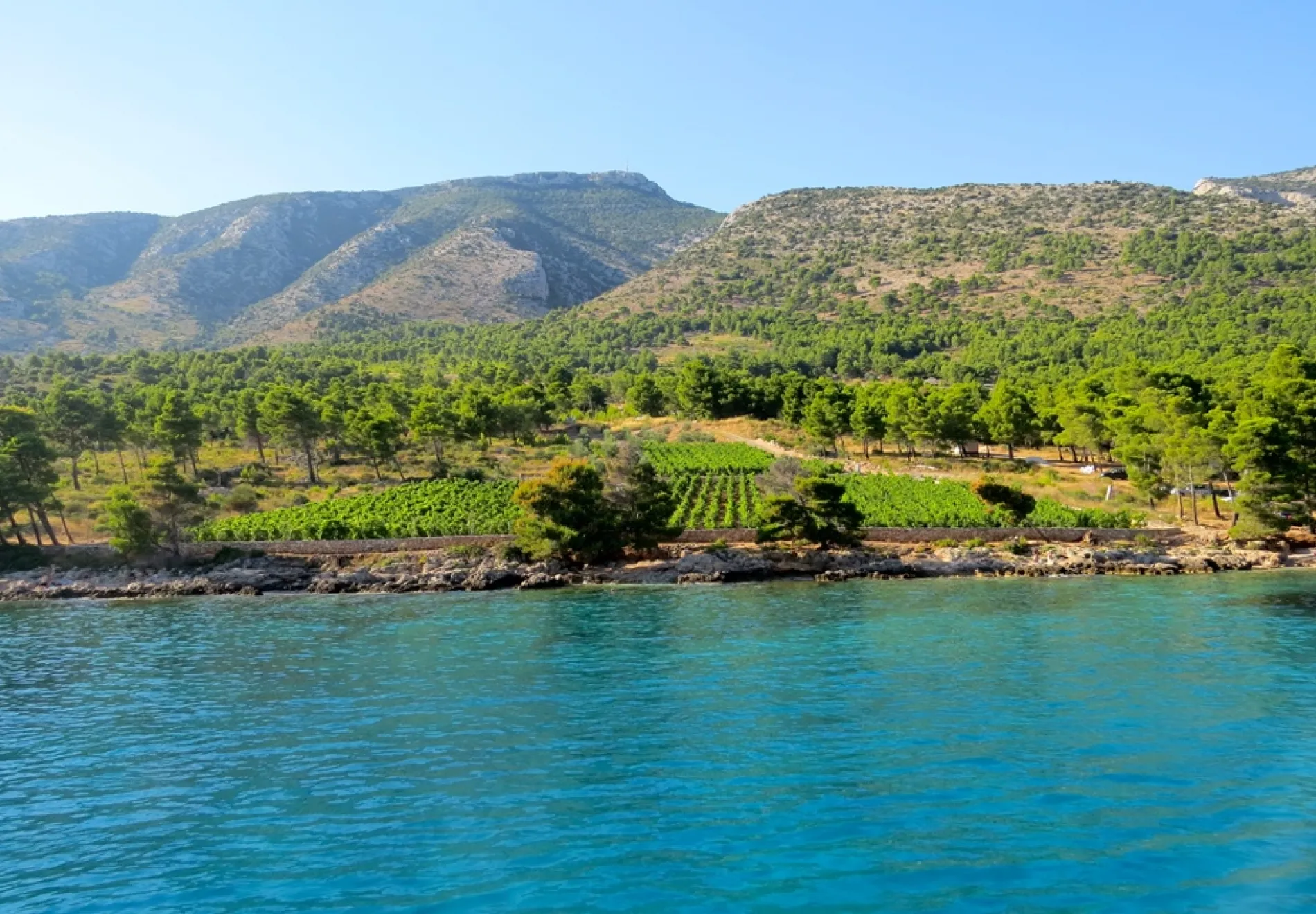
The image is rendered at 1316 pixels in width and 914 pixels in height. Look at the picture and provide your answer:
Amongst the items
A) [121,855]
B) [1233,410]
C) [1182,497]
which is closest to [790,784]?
[121,855]

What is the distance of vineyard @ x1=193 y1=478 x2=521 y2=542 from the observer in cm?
5778

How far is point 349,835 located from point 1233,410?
70478mm

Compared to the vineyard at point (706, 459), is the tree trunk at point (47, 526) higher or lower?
lower

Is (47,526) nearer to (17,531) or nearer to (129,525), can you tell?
(17,531)

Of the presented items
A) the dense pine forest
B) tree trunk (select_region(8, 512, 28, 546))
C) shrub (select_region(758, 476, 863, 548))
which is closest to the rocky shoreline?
shrub (select_region(758, 476, 863, 548))

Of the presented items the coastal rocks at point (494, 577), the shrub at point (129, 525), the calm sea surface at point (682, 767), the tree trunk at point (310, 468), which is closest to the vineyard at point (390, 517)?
the shrub at point (129, 525)

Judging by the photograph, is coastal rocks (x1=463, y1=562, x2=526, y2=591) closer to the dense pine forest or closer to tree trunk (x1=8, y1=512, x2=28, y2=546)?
the dense pine forest

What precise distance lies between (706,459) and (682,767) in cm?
6101

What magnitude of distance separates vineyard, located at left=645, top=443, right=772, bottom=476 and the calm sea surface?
3775cm

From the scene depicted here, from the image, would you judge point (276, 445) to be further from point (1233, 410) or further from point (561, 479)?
point (1233, 410)

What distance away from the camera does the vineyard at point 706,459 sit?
75.5 metres

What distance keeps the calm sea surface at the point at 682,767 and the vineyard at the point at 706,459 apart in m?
37.7

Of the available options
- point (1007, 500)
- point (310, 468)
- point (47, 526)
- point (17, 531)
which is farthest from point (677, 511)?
point (17, 531)

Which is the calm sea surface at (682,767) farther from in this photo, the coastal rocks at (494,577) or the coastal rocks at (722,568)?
the coastal rocks at (494,577)
